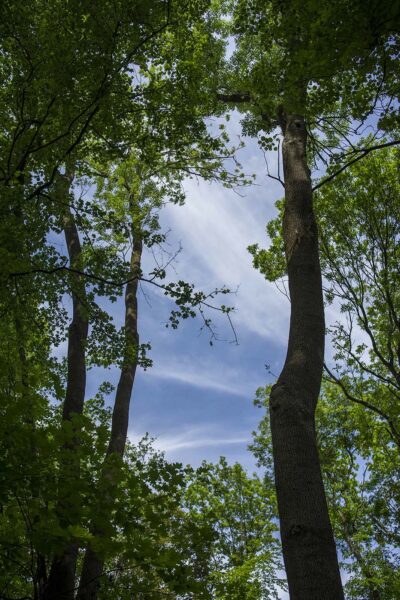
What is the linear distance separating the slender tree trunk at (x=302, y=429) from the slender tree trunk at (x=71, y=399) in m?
1.56

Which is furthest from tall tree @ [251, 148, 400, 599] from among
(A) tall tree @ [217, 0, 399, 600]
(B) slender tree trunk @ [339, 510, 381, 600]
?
(A) tall tree @ [217, 0, 399, 600]

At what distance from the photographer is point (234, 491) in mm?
19688

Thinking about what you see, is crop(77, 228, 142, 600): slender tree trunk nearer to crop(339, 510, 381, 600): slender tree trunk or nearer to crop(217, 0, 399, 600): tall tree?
crop(217, 0, 399, 600): tall tree

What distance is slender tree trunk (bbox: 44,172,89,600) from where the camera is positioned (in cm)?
350

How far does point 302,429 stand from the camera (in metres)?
3.19

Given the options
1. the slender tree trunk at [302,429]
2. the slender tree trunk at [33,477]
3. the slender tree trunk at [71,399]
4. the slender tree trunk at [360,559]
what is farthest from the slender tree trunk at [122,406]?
the slender tree trunk at [360,559]

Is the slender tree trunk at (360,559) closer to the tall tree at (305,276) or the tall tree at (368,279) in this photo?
the tall tree at (368,279)

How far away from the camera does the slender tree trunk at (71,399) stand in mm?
3504

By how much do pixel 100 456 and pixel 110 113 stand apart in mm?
4775

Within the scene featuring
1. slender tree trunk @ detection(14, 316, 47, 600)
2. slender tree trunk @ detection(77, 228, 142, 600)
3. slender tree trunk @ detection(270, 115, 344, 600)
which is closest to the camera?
slender tree trunk @ detection(270, 115, 344, 600)

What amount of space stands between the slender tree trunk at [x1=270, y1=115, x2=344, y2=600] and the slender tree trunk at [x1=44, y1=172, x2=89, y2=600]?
5.12 ft

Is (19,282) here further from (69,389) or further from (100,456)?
(100,456)

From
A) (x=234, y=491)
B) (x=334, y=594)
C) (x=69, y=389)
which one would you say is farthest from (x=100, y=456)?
(x=234, y=491)

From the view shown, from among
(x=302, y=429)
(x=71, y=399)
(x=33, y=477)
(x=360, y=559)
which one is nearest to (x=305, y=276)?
(x=302, y=429)
